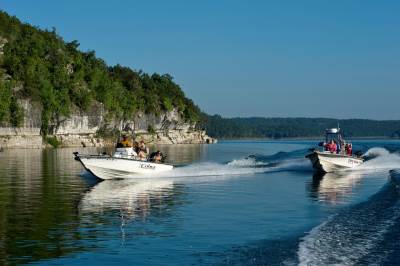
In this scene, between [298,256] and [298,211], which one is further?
[298,211]

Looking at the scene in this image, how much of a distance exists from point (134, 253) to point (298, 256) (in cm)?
374

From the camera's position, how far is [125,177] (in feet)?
116

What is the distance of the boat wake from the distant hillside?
8671 centimetres

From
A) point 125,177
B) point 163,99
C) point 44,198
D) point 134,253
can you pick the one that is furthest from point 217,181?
point 163,99

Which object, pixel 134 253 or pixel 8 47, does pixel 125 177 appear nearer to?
pixel 134 253

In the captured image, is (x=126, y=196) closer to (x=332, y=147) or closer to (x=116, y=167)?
(x=116, y=167)

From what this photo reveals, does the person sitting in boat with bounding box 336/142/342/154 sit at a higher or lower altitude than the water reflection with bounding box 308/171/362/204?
higher

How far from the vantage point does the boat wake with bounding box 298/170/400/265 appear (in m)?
13.6

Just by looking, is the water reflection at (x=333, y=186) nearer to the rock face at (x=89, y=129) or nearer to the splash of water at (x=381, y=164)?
the splash of water at (x=381, y=164)

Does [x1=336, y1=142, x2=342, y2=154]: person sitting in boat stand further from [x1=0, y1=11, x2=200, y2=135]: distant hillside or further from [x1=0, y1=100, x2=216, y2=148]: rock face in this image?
[x1=0, y1=11, x2=200, y2=135]: distant hillside

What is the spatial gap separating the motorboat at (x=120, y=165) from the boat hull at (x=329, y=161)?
10879 mm

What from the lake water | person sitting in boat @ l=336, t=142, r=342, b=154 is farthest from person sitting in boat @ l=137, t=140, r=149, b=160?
person sitting in boat @ l=336, t=142, r=342, b=154

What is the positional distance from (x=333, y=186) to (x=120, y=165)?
11.6 meters

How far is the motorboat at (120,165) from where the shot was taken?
3422 cm
